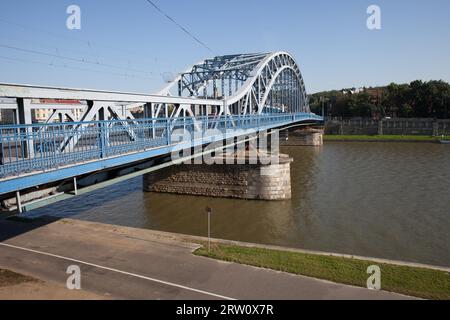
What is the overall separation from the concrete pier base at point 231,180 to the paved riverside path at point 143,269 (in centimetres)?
891

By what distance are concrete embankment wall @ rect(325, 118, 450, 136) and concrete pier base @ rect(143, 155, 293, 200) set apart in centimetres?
5498

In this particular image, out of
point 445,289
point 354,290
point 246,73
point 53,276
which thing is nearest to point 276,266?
point 354,290

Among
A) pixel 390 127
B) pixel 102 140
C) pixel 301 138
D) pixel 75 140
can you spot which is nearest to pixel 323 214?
pixel 102 140

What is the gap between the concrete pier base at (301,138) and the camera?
55.7 meters

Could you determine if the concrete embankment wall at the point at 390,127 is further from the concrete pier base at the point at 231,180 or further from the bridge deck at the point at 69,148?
the bridge deck at the point at 69,148

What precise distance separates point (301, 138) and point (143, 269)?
50.0m

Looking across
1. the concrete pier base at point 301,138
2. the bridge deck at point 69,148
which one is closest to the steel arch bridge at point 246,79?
the concrete pier base at point 301,138

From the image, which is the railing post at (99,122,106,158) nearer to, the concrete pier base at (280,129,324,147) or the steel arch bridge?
the steel arch bridge

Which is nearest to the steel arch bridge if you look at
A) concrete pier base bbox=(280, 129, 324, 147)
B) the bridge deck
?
concrete pier base bbox=(280, 129, 324, 147)

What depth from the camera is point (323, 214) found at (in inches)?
701

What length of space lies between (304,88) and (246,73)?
2864cm

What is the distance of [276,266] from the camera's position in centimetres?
916

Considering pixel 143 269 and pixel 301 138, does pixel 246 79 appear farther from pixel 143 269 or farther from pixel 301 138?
pixel 143 269
